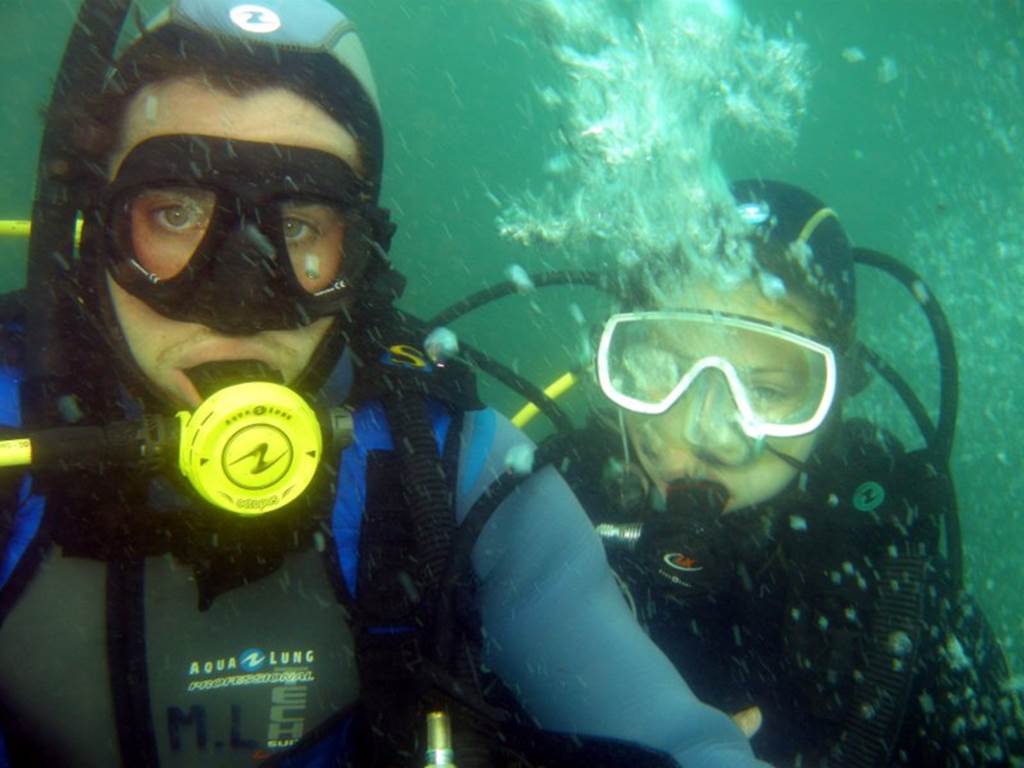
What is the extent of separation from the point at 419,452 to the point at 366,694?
2.13ft

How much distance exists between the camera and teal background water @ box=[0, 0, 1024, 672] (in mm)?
24797

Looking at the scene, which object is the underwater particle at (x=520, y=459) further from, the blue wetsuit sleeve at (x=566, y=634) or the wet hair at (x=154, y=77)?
the wet hair at (x=154, y=77)

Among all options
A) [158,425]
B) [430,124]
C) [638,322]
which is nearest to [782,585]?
[638,322]

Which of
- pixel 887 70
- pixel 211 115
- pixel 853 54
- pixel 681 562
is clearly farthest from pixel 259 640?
pixel 887 70

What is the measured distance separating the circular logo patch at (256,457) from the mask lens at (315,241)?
52 cm

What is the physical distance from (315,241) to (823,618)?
3029 millimetres

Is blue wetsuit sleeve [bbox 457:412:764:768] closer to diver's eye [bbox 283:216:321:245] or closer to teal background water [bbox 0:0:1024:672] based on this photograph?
diver's eye [bbox 283:216:321:245]

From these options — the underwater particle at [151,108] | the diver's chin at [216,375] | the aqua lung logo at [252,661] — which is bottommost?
the aqua lung logo at [252,661]

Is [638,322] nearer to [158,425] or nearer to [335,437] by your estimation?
[335,437]

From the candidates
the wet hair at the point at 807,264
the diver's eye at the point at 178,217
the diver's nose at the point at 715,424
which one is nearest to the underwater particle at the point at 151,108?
the diver's eye at the point at 178,217

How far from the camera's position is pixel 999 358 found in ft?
100.0

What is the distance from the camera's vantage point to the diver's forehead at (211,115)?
2.11 meters

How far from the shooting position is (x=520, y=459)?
2348 mm

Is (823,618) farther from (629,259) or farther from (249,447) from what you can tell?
(249,447)
